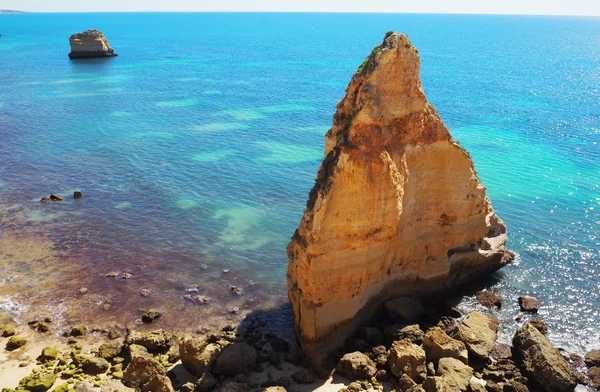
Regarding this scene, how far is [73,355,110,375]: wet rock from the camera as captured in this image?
72.2 ft

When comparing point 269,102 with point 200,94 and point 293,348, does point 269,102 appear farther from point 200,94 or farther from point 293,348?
point 293,348

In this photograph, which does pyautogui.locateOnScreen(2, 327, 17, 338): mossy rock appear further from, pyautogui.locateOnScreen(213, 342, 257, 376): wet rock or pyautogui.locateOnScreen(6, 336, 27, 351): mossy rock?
pyautogui.locateOnScreen(213, 342, 257, 376): wet rock

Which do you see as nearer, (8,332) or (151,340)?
(151,340)

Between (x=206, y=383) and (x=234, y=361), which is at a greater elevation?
(x=234, y=361)

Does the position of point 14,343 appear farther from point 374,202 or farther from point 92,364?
point 374,202

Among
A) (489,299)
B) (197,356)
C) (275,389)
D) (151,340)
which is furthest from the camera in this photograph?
(489,299)

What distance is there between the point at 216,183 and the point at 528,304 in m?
27.6

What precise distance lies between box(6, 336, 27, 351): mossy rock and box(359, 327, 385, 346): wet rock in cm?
1579

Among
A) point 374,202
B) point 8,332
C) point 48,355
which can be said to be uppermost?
point 374,202

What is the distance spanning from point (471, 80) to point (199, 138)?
54.6m

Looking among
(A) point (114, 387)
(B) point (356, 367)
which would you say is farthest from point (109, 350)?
(B) point (356, 367)

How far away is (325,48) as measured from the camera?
149m

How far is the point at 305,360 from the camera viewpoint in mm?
22719

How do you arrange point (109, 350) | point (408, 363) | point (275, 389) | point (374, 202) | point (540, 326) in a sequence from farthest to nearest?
1. point (540, 326)
2. point (109, 350)
3. point (374, 202)
4. point (408, 363)
5. point (275, 389)
